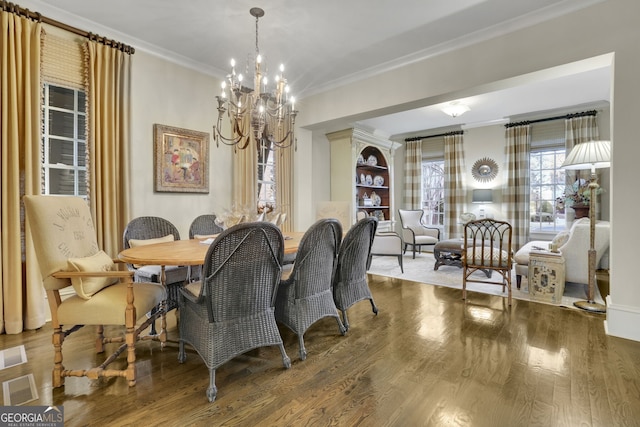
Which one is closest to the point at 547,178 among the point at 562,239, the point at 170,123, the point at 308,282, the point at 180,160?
the point at 562,239

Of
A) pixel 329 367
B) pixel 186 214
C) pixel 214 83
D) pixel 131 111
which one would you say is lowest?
pixel 329 367

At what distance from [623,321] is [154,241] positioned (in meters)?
4.02

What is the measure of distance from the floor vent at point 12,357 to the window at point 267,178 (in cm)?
306

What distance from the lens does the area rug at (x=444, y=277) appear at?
141 inches

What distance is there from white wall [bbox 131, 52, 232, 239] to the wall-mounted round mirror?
514 cm

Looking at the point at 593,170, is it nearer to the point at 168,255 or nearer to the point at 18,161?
the point at 168,255

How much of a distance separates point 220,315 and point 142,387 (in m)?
0.63

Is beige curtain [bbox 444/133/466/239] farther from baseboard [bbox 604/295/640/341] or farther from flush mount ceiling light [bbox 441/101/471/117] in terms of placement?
baseboard [bbox 604/295/640/341]

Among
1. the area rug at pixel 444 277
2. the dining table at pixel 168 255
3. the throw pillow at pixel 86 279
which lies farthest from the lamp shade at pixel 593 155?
the throw pillow at pixel 86 279

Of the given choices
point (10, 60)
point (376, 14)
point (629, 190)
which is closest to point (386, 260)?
point (629, 190)

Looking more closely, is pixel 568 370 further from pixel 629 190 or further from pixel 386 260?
pixel 386 260

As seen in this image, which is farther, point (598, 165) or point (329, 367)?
point (598, 165)

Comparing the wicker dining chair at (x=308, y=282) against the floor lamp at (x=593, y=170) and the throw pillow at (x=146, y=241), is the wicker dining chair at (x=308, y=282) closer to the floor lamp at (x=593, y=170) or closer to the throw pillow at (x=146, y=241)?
the throw pillow at (x=146, y=241)

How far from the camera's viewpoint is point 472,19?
2920 mm
